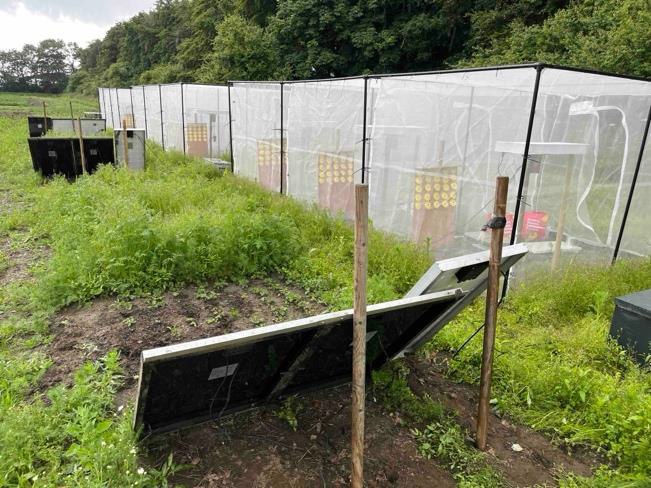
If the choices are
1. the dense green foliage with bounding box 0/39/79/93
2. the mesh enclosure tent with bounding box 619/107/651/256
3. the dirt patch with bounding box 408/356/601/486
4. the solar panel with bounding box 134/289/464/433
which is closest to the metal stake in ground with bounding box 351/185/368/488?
the solar panel with bounding box 134/289/464/433

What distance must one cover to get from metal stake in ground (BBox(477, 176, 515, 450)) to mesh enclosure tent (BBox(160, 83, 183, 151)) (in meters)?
14.3

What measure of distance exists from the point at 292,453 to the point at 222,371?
2.55 feet

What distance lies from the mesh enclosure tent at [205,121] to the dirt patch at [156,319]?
10.3 m

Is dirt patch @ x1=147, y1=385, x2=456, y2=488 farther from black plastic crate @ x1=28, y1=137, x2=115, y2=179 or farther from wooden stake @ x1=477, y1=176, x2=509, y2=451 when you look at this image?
black plastic crate @ x1=28, y1=137, x2=115, y2=179

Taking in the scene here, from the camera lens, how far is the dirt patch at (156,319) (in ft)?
13.1

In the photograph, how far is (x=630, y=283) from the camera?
18.3 ft

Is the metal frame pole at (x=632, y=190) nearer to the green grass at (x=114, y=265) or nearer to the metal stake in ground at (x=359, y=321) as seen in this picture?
the green grass at (x=114, y=265)

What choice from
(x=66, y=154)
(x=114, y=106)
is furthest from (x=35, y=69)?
(x=66, y=154)

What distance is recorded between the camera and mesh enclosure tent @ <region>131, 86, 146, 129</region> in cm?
2020

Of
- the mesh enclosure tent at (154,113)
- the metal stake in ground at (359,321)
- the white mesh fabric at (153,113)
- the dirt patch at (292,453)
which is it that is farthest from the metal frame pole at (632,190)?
the white mesh fabric at (153,113)

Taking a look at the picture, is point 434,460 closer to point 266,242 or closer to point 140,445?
point 140,445

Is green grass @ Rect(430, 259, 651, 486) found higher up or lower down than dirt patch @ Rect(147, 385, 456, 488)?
higher up

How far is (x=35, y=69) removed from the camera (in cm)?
8169

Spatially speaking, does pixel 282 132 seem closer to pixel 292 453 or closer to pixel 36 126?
pixel 292 453
